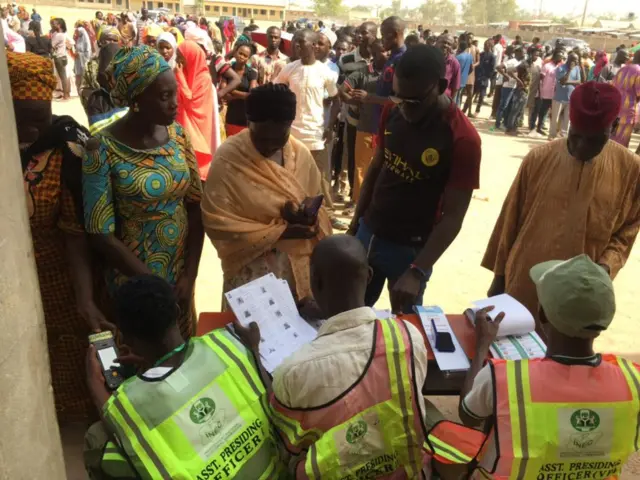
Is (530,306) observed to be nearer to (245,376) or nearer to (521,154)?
(245,376)

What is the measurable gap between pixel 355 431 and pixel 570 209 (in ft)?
5.54

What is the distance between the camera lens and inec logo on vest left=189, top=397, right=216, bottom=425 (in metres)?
1.57

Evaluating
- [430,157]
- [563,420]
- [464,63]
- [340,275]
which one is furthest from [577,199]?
[464,63]

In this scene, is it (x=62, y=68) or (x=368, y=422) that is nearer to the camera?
(x=368, y=422)

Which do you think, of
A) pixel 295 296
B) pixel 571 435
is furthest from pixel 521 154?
pixel 571 435

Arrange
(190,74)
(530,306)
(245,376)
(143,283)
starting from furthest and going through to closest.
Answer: (190,74), (530,306), (143,283), (245,376)

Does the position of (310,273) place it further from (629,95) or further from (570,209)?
(629,95)

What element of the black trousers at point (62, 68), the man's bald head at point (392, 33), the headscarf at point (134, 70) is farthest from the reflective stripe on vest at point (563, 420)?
→ the black trousers at point (62, 68)

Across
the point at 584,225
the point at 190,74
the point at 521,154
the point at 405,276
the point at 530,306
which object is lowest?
the point at 521,154

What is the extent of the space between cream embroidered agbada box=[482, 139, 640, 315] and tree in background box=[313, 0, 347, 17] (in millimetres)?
82602

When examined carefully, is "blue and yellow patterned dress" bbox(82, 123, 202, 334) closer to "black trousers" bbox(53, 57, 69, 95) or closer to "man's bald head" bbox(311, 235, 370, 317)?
"man's bald head" bbox(311, 235, 370, 317)

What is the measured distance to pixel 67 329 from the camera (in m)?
2.71

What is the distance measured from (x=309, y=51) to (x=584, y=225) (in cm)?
384

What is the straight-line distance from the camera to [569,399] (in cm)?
158
